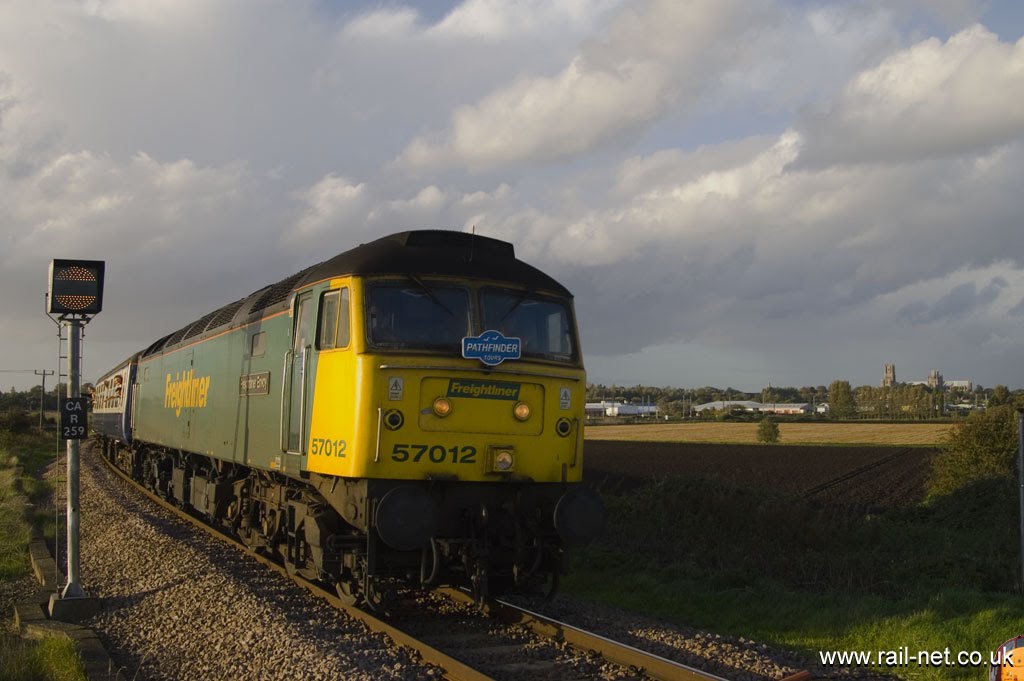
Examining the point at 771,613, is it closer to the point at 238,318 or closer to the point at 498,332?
the point at 498,332

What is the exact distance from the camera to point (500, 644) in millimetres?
8211

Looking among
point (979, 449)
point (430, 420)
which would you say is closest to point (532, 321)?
point (430, 420)

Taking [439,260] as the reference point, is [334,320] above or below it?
below

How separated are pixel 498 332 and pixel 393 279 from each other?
1.12 metres

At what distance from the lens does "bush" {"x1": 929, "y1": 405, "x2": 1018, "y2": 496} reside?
72.2ft

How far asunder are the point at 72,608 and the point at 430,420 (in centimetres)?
472

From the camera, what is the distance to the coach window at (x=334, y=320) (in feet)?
28.5

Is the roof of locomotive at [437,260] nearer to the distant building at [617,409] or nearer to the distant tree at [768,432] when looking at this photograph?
the distant tree at [768,432]

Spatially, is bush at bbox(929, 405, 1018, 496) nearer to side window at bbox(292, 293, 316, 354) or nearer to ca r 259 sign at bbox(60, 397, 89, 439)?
side window at bbox(292, 293, 316, 354)

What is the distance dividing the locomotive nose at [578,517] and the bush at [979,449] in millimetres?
15798

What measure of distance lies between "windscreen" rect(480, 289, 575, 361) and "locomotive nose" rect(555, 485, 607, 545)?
143 cm

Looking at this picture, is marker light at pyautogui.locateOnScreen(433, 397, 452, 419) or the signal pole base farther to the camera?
the signal pole base

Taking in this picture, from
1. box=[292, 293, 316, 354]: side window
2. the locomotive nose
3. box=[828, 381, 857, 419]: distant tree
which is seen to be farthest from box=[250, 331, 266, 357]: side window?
box=[828, 381, 857, 419]: distant tree

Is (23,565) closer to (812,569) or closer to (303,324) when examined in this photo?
(303,324)
